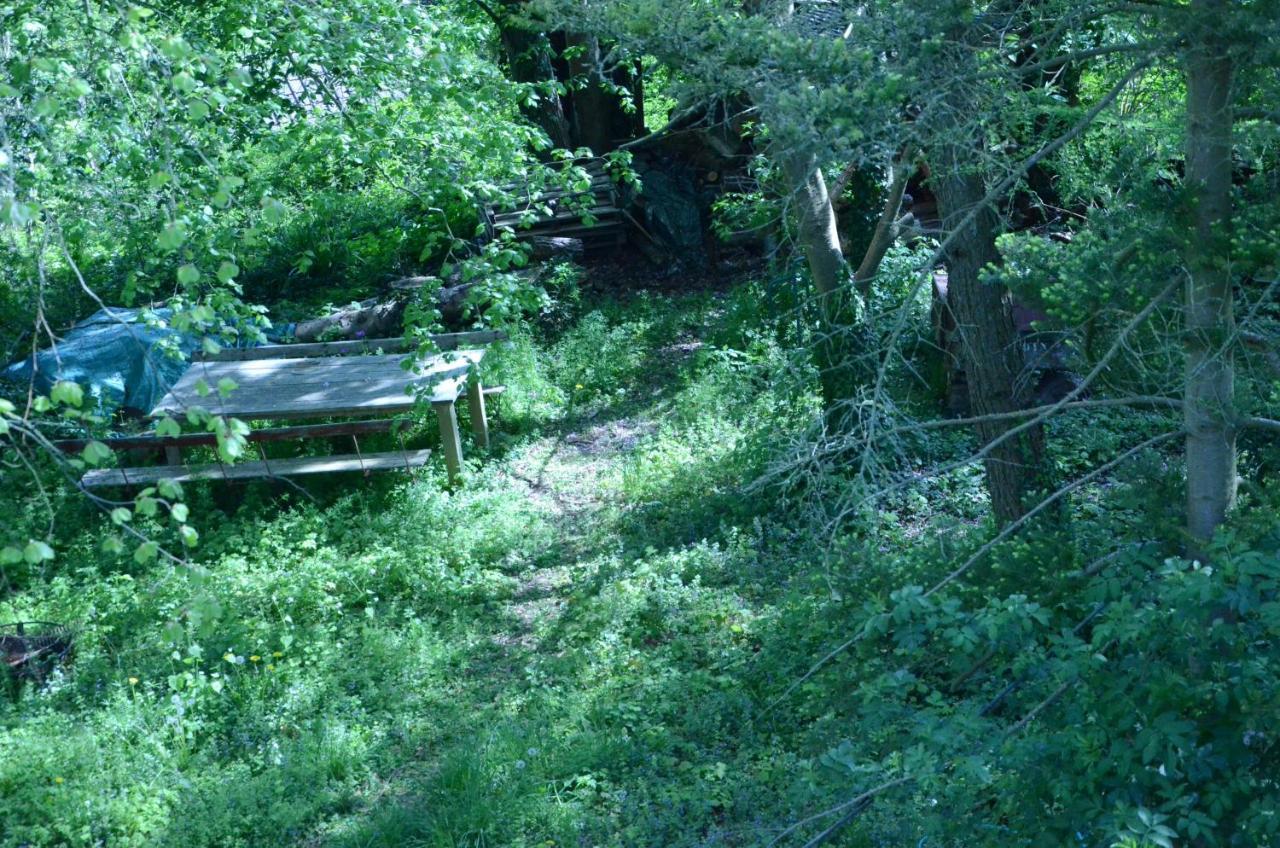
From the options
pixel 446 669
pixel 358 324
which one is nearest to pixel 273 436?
pixel 446 669

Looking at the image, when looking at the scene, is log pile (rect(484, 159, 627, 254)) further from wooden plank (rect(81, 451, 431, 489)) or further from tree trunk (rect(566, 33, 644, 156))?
wooden plank (rect(81, 451, 431, 489))

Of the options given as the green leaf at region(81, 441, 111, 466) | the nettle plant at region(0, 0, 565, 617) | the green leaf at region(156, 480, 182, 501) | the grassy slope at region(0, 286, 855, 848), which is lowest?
the grassy slope at region(0, 286, 855, 848)

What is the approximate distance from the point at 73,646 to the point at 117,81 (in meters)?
3.63

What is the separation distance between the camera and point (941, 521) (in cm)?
720

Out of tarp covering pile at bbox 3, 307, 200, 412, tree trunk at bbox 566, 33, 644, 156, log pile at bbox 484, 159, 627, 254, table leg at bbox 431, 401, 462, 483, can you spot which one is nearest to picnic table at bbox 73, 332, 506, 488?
table leg at bbox 431, 401, 462, 483

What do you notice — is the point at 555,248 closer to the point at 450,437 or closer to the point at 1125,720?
the point at 450,437

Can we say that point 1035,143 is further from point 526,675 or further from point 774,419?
point 526,675

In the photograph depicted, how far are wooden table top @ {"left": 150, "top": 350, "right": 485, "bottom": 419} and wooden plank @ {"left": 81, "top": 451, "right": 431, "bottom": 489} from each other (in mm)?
347

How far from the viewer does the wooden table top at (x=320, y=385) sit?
858cm

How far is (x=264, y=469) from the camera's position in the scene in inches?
338

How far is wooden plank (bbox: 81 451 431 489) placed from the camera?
27.9ft

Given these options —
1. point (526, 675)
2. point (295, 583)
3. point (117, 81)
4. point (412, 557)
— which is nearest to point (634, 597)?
point (526, 675)

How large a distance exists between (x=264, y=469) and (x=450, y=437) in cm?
136

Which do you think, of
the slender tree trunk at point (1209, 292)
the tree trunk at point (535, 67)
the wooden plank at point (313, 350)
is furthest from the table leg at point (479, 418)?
the slender tree trunk at point (1209, 292)
